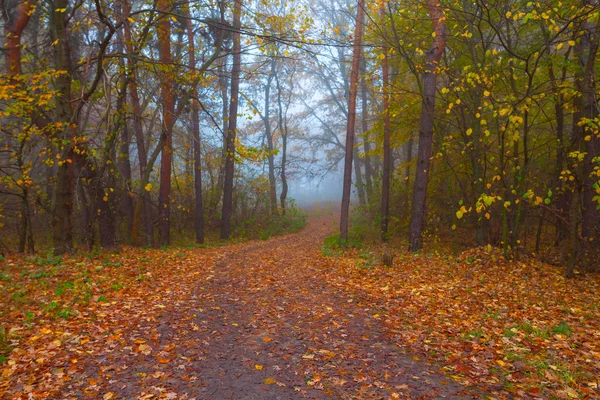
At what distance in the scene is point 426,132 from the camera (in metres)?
10.9

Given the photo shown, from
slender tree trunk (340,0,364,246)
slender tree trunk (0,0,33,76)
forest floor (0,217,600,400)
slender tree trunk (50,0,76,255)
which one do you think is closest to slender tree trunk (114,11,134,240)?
slender tree trunk (50,0,76,255)

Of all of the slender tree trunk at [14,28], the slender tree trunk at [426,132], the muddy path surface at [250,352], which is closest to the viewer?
the muddy path surface at [250,352]

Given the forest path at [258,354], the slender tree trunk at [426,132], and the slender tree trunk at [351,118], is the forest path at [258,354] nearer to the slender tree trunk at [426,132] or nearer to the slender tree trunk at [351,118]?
the slender tree trunk at [426,132]

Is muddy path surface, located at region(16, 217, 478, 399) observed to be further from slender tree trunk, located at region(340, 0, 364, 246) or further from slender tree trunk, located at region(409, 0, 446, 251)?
slender tree trunk, located at region(340, 0, 364, 246)

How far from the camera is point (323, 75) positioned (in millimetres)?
24203

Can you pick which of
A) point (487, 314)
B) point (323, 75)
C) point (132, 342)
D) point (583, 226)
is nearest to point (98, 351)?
point (132, 342)

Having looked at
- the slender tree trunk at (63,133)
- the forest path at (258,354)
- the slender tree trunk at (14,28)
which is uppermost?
the slender tree trunk at (14,28)

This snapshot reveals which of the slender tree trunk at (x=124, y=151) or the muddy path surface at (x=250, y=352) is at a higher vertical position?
the slender tree trunk at (x=124, y=151)

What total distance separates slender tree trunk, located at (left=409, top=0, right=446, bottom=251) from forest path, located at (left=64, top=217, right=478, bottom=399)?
16.3ft

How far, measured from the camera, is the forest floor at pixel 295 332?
3916 mm

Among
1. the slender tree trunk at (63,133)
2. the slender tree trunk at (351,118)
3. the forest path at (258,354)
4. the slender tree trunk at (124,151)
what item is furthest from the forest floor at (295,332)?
the slender tree trunk at (351,118)

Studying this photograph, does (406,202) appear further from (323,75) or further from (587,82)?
(323,75)

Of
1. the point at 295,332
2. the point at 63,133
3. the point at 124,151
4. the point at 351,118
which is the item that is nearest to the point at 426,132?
the point at 351,118

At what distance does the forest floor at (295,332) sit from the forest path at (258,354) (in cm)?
2
